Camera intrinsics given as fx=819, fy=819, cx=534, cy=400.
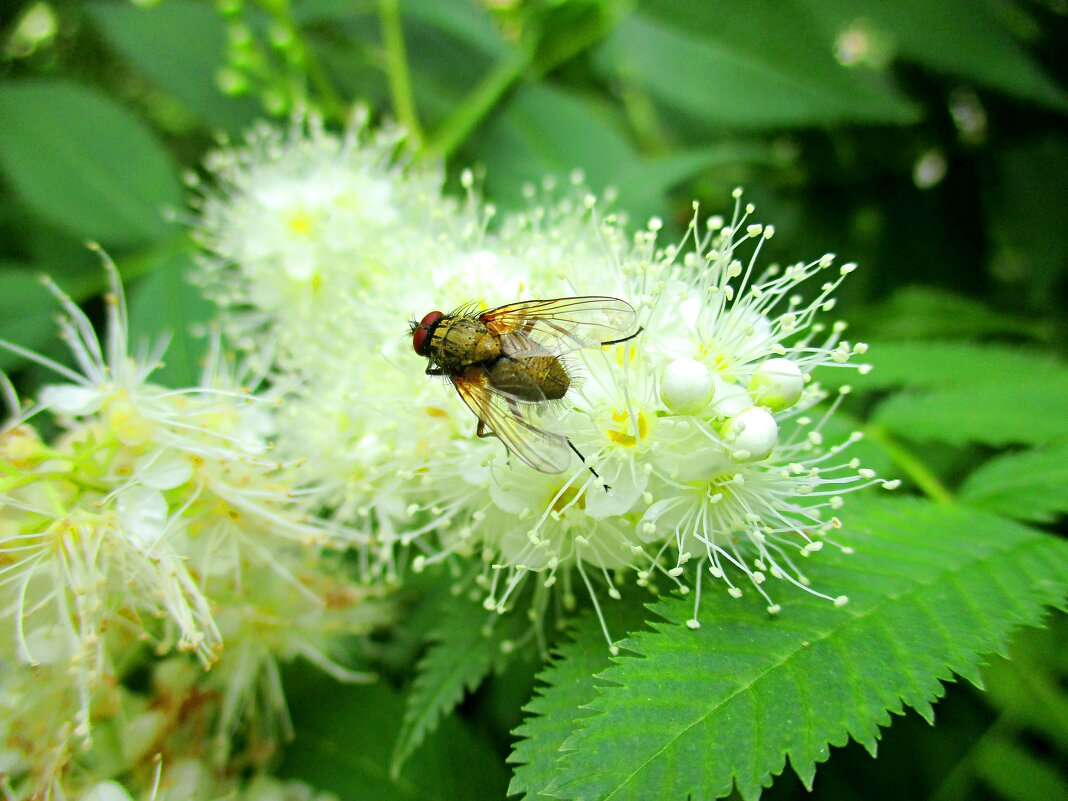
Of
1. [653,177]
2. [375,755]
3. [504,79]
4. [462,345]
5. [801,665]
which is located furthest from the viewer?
→ [504,79]

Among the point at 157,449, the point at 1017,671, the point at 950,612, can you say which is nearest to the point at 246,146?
the point at 157,449

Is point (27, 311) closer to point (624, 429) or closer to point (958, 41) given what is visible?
point (624, 429)

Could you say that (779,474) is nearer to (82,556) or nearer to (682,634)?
(682,634)

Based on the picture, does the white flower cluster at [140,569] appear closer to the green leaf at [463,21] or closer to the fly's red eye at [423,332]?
the fly's red eye at [423,332]

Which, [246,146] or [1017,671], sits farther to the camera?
[246,146]

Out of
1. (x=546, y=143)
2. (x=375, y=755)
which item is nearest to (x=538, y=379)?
(x=375, y=755)
